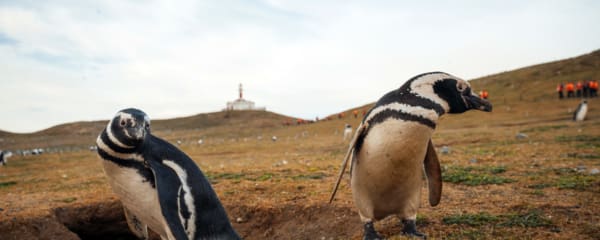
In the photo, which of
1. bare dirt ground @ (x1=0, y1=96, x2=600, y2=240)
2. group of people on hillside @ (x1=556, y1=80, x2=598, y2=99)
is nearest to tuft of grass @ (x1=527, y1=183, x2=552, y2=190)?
bare dirt ground @ (x1=0, y1=96, x2=600, y2=240)

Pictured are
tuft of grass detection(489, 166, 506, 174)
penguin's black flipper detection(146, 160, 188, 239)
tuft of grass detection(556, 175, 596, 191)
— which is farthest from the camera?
tuft of grass detection(489, 166, 506, 174)

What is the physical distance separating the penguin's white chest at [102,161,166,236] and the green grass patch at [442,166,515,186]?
185 inches

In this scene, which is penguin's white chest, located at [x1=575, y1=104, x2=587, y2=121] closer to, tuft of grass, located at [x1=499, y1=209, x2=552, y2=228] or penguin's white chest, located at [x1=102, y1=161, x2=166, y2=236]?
tuft of grass, located at [x1=499, y1=209, x2=552, y2=228]

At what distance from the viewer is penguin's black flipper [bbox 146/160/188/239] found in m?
3.21

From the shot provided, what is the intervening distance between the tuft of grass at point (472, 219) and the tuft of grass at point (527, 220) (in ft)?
0.47

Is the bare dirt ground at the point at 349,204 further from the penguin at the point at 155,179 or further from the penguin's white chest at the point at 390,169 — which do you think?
the penguin at the point at 155,179

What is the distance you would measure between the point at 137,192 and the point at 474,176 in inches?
209

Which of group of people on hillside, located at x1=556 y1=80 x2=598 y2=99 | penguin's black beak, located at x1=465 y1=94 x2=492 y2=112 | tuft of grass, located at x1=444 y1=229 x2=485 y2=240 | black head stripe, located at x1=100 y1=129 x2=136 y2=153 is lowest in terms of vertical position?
tuft of grass, located at x1=444 y1=229 x2=485 y2=240

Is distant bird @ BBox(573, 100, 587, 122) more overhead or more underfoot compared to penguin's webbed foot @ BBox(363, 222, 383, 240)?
more overhead

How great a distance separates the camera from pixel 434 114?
11.4 feet

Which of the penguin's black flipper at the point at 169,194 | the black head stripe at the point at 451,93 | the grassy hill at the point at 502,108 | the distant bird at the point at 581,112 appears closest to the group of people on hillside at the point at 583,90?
the grassy hill at the point at 502,108

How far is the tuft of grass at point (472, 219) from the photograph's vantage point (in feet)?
13.8

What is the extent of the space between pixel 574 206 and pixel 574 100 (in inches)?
1054

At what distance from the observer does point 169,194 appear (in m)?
3.38
